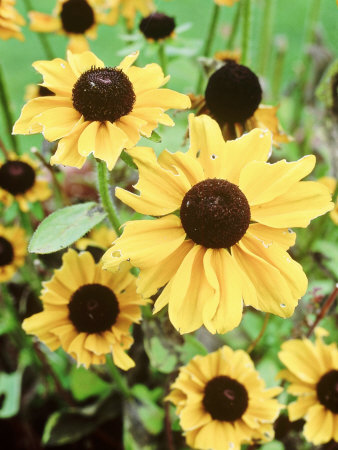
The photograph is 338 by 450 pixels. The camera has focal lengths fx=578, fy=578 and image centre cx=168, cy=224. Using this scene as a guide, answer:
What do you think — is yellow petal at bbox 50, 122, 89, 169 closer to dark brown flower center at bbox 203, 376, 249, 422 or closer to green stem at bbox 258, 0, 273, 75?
dark brown flower center at bbox 203, 376, 249, 422

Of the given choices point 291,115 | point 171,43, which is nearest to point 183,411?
point 171,43

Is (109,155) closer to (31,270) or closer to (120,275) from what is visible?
(120,275)

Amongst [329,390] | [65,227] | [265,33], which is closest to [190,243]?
[65,227]

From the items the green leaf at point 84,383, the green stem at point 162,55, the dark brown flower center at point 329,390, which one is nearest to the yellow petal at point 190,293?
the dark brown flower center at point 329,390

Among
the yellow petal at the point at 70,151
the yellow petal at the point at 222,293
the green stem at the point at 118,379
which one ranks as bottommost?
the green stem at the point at 118,379

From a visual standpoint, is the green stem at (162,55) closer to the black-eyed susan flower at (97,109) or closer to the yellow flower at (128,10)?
the yellow flower at (128,10)

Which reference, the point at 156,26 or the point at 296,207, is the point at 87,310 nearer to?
the point at 296,207
